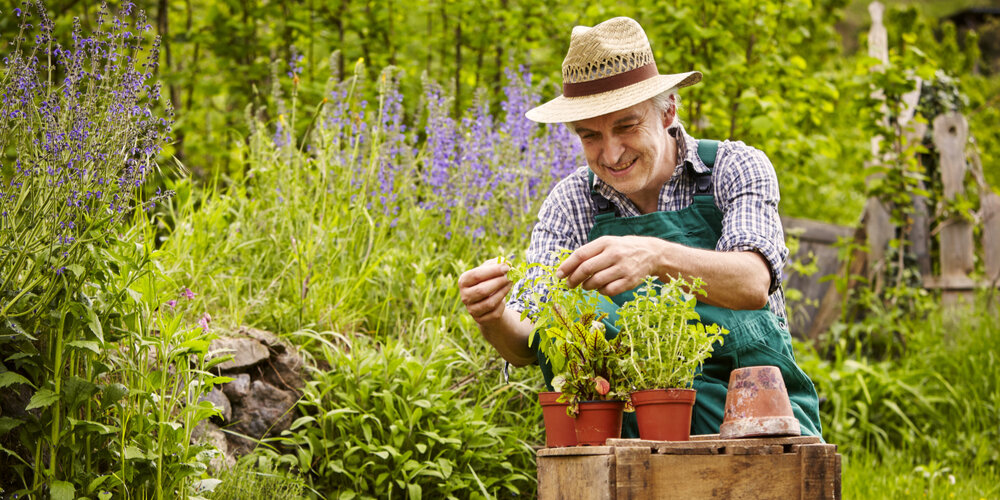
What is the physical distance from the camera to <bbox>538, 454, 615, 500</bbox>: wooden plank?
158 cm

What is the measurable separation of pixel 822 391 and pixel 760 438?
123 inches

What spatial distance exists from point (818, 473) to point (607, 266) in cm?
56

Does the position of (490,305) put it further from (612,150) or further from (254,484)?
(254,484)

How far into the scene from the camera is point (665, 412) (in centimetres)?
171

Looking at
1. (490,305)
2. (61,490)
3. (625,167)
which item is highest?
(625,167)

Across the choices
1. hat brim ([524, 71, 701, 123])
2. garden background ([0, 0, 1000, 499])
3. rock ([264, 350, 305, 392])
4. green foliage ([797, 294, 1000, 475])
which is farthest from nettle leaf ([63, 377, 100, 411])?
green foliage ([797, 294, 1000, 475])

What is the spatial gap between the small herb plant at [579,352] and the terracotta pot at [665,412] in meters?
0.10

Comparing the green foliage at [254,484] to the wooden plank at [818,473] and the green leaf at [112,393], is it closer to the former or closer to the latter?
the green leaf at [112,393]

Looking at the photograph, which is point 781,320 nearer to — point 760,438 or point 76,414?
point 760,438

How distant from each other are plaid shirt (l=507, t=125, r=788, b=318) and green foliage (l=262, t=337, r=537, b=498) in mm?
607

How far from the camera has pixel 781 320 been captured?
2.46 m

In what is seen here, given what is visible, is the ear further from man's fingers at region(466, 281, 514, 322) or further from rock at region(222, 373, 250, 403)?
rock at region(222, 373, 250, 403)

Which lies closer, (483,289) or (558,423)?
(558,423)

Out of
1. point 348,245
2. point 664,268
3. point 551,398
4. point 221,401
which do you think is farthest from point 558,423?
point 348,245
